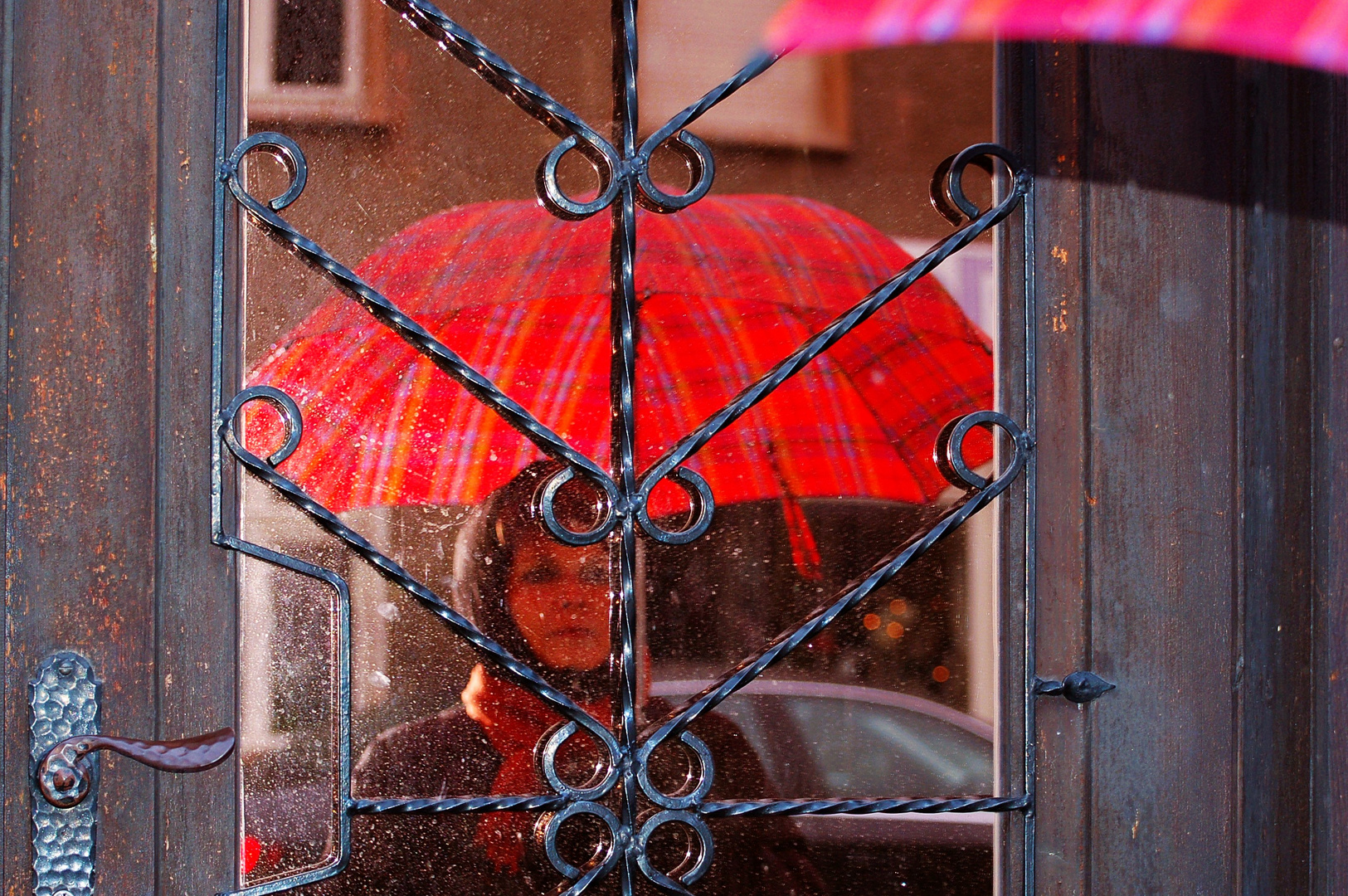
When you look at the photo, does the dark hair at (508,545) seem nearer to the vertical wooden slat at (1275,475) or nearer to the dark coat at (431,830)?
the dark coat at (431,830)

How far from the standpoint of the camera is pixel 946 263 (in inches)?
39.2

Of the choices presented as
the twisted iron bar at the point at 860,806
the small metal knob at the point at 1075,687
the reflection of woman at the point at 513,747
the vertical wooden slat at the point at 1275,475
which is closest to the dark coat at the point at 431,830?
the reflection of woman at the point at 513,747

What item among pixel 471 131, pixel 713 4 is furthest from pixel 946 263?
pixel 471 131

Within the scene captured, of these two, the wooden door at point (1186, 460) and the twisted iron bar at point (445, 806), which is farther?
the wooden door at point (1186, 460)

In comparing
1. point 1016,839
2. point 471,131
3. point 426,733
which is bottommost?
point 1016,839

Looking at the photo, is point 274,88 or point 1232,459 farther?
point 1232,459

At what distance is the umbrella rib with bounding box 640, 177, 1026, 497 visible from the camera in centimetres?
94

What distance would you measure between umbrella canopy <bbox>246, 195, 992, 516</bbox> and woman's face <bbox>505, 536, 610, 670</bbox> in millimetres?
74

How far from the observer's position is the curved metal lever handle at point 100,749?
80 cm

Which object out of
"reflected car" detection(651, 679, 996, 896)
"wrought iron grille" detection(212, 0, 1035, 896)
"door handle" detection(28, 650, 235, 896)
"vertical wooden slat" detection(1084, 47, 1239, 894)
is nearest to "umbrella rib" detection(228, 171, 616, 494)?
"wrought iron grille" detection(212, 0, 1035, 896)

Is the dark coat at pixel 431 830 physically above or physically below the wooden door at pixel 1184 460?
below

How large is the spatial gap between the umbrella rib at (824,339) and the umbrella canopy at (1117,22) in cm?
41

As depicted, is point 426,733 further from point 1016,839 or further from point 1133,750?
point 1133,750

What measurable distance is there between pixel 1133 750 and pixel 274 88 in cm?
99
